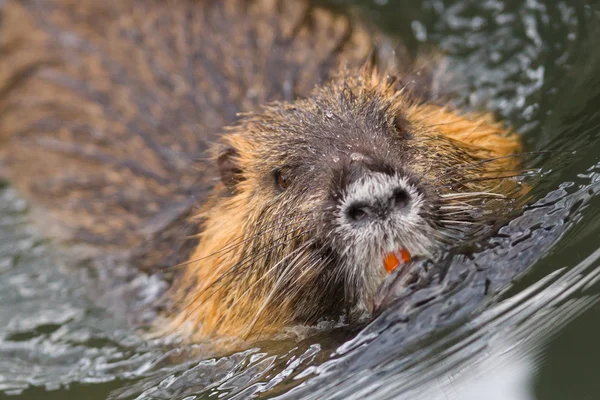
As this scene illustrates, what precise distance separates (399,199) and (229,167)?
1075 mm

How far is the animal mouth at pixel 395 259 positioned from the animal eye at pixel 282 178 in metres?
0.52

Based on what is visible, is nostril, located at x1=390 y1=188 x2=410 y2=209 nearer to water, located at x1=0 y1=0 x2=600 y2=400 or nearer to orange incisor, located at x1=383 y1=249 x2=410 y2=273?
orange incisor, located at x1=383 y1=249 x2=410 y2=273

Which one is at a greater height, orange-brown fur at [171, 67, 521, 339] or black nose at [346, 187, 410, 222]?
orange-brown fur at [171, 67, 521, 339]

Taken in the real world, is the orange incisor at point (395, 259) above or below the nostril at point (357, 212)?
below

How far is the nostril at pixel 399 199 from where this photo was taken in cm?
252

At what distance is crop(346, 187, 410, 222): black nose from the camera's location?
2496mm

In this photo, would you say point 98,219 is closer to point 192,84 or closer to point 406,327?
point 192,84

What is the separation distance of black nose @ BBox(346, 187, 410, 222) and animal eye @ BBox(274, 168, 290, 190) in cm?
50

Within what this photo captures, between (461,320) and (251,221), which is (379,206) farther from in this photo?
(251,221)

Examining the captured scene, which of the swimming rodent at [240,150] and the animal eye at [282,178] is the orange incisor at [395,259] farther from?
the animal eye at [282,178]

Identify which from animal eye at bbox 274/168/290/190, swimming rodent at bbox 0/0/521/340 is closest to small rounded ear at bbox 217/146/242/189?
swimming rodent at bbox 0/0/521/340

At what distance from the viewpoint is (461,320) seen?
8.75 feet

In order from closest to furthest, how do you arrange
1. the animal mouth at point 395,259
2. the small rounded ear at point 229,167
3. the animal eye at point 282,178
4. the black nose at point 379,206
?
1. the black nose at point 379,206
2. the animal mouth at point 395,259
3. the animal eye at point 282,178
4. the small rounded ear at point 229,167

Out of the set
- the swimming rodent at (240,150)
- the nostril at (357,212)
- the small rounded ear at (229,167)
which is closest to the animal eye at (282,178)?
the swimming rodent at (240,150)
